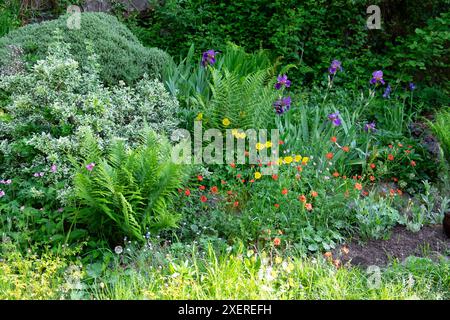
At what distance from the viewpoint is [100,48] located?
20.0 ft

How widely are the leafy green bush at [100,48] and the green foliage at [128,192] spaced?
1794 millimetres

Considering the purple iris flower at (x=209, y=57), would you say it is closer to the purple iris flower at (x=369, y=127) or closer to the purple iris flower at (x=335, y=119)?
the purple iris flower at (x=335, y=119)

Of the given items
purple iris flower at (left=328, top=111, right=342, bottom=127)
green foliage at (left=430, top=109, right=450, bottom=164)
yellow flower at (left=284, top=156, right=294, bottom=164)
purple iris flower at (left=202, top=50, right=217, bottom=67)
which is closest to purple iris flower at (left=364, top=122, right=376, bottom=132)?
purple iris flower at (left=328, top=111, right=342, bottom=127)

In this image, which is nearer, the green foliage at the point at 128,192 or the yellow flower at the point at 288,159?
the green foliage at the point at 128,192

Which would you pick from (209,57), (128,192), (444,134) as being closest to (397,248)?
(444,134)

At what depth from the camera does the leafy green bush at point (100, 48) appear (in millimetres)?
5988

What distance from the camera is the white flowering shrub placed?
15.2 ft

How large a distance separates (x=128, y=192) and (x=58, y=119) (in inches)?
50.1

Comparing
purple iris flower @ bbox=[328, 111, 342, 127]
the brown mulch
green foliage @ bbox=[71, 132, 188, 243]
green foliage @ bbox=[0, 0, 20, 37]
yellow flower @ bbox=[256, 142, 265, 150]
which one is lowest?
the brown mulch

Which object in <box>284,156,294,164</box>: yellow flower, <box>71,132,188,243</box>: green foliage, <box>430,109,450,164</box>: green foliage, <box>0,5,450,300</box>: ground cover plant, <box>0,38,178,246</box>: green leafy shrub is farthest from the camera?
<box>430,109,450,164</box>: green foliage

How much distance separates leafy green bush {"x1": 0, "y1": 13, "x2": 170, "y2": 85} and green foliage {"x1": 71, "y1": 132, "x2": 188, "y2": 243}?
179 centimetres

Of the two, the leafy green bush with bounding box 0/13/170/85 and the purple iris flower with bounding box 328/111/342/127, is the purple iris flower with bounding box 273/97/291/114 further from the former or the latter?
the leafy green bush with bounding box 0/13/170/85

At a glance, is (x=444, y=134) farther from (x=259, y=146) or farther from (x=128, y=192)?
(x=128, y=192)

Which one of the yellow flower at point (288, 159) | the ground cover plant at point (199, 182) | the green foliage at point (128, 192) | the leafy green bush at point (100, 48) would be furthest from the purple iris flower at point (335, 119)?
the leafy green bush at point (100, 48)
